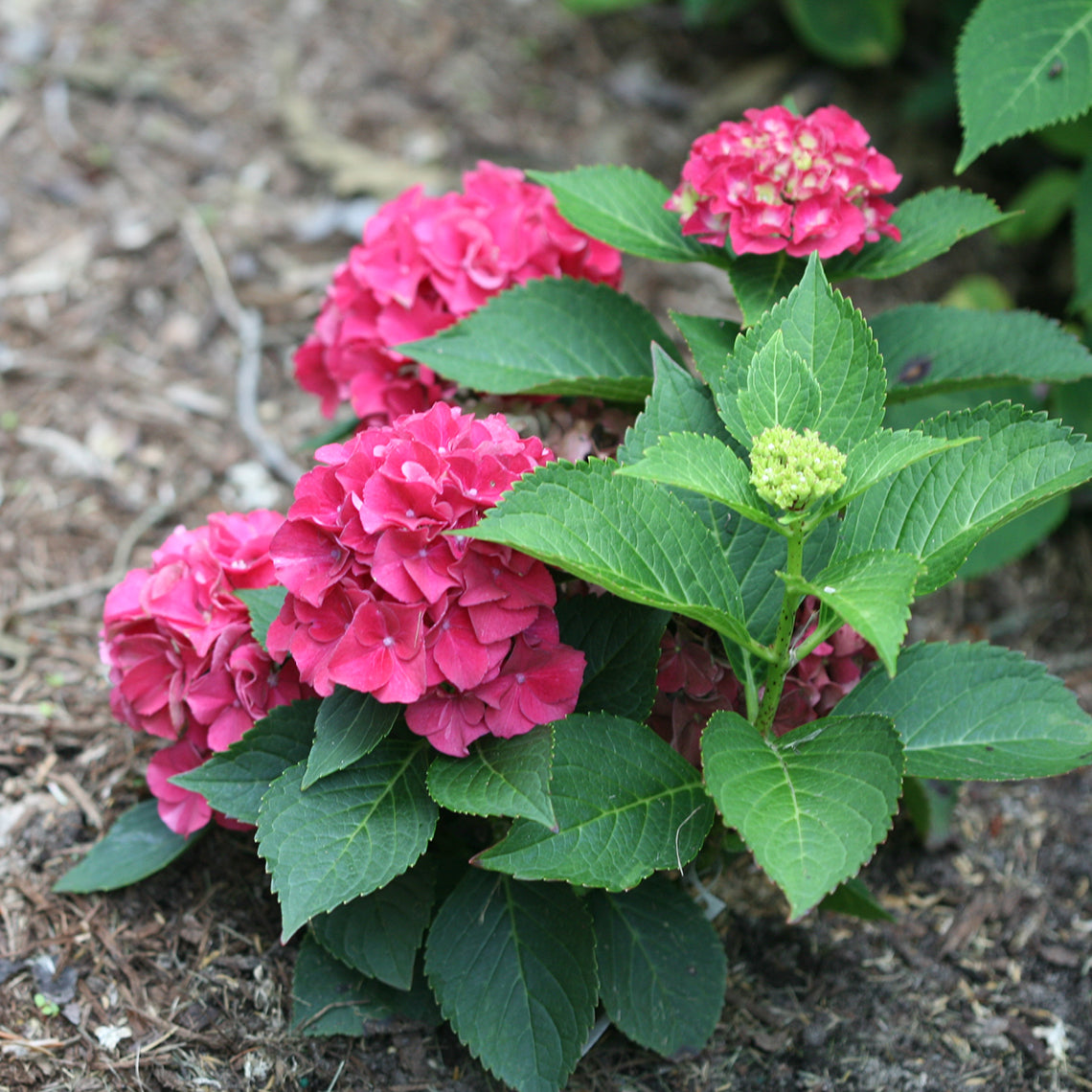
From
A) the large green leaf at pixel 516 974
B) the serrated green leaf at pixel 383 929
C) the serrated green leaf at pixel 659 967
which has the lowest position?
the serrated green leaf at pixel 659 967

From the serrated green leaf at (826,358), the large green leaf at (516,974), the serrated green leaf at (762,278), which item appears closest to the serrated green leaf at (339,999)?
the large green leaf at (516,974)

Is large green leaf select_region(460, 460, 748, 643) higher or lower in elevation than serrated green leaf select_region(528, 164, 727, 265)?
lower

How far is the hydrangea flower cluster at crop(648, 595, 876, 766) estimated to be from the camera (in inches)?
65.4

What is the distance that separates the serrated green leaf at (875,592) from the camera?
1.13 meters

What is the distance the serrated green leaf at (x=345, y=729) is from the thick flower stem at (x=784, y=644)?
54cm

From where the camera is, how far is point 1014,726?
1521 mm

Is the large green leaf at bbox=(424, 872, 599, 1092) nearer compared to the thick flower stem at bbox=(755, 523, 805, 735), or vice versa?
the thick flower stem at bbox=(755, 523, 805, 735)

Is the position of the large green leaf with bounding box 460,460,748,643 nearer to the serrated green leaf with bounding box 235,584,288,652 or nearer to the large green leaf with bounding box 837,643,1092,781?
the large green leaf with bounding box 837,643,1092,781

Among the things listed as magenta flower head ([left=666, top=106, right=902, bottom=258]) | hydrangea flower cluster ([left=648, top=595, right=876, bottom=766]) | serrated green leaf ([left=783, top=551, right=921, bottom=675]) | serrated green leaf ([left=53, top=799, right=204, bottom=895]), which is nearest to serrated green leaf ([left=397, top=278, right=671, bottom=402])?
magenta flower head ([left=666, top=106, right=902, bottom=258])

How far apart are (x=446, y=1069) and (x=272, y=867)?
22.6 inches

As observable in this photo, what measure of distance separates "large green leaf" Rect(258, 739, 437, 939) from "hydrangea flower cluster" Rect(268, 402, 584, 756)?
0.40 feet

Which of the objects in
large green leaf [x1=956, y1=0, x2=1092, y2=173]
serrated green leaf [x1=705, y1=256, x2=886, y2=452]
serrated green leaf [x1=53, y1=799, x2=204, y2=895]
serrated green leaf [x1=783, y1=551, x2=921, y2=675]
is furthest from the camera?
large green leaf [x1=956, y1=0, x2=1092, y2=173]

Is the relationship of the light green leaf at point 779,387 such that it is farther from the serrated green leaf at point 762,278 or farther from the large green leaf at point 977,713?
the large green leaf at point 977,713

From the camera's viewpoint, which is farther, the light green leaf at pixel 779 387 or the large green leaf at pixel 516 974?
the large green leaf at pixel 516 974
